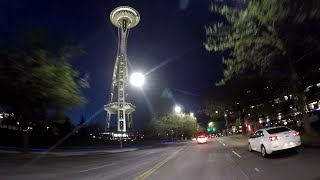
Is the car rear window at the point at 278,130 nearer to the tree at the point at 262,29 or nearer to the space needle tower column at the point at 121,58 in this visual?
the tree at the point at 262,29

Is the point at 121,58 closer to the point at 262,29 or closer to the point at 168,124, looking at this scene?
the point at 168,124

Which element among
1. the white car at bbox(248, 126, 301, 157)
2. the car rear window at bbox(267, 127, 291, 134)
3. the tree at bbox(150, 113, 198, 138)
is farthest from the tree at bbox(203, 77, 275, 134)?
the white car at bbox(248, 126, 301, 157)

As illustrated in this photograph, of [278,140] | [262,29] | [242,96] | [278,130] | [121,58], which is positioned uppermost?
A: [121,58]

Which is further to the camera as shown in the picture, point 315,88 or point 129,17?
point 129,17

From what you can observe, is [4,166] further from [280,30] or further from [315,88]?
[315,88]

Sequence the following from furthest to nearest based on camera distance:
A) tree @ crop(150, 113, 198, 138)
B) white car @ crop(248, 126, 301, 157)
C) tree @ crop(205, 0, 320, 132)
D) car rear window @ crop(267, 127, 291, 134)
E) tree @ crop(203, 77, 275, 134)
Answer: tree @ crop(150, 113, 198, 138) → tree @ crop(203, 77, 275, 134) → car rear window @ crop(267, 127, 291, 134) → white car @ crop(248, 126, 301, 157) → tree @ crop(205, 0, 320, 132)

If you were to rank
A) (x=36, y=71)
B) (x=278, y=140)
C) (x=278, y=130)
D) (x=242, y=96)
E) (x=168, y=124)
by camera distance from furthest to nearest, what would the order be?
(x=168, y=124) < (x=242, y=96) < (x=278, y=130) < (x=278, y=140) < (x=36, y=71)

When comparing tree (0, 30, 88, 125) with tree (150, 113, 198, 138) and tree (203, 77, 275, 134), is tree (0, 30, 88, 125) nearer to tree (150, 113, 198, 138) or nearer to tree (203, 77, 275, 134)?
tree (203, 77, 275, 134)

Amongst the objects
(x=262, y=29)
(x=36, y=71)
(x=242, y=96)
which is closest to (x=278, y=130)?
(x=262, y=29)

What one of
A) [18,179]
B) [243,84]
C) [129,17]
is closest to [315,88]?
[243,84]

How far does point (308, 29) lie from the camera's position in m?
15.7

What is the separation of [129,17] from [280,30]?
8052 centimetres

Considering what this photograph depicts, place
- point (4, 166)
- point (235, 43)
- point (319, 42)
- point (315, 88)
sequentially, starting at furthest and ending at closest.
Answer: point (315, 88)
point (4, 166)
point (319, 42)
point (235, 43)

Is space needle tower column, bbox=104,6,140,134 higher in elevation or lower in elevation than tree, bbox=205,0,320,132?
higher
